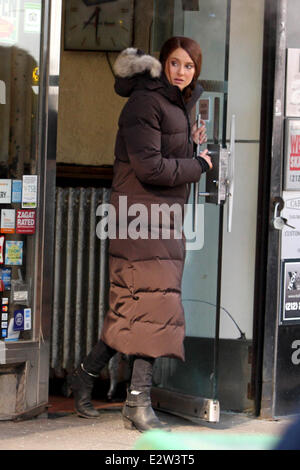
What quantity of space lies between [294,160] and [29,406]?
188cm

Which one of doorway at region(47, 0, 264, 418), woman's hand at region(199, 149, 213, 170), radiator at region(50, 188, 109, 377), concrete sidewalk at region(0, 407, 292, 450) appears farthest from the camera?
radiator at region(50, 188, 109, 377)

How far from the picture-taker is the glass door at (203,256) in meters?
5.01

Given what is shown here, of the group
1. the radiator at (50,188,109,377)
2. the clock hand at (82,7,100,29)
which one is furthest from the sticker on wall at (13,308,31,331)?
the clock hand at (82,7,100,29)

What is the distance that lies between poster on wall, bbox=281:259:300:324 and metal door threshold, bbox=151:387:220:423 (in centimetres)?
63

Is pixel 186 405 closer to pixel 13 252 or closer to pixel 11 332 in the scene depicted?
pixel 11 332

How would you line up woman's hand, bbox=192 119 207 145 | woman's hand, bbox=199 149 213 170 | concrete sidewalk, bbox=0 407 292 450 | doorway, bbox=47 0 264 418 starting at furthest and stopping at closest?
doorway, bbox=47 0 264 418, woman's hand, bbox=192 119 207 145, woman's hand, bbox=199 149 213 170, concrete sidewalk, bbox=0 407 292 450

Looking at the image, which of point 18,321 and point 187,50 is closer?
point 187,50

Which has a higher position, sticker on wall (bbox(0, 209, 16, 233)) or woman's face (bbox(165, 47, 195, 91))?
woman's face (bbox(165, 47, 195, 91))

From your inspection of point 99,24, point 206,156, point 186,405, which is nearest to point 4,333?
point 186,405

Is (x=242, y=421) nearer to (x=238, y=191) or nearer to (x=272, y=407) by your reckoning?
(x=272, y=407)

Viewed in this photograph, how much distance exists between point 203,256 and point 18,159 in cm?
108

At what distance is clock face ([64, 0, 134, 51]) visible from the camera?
607cm

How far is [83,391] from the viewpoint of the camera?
16.4 feet

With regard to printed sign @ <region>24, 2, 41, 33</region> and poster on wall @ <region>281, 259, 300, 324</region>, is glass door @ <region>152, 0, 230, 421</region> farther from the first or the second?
printed sign @ <region>24, 2, 41, 33</region>
